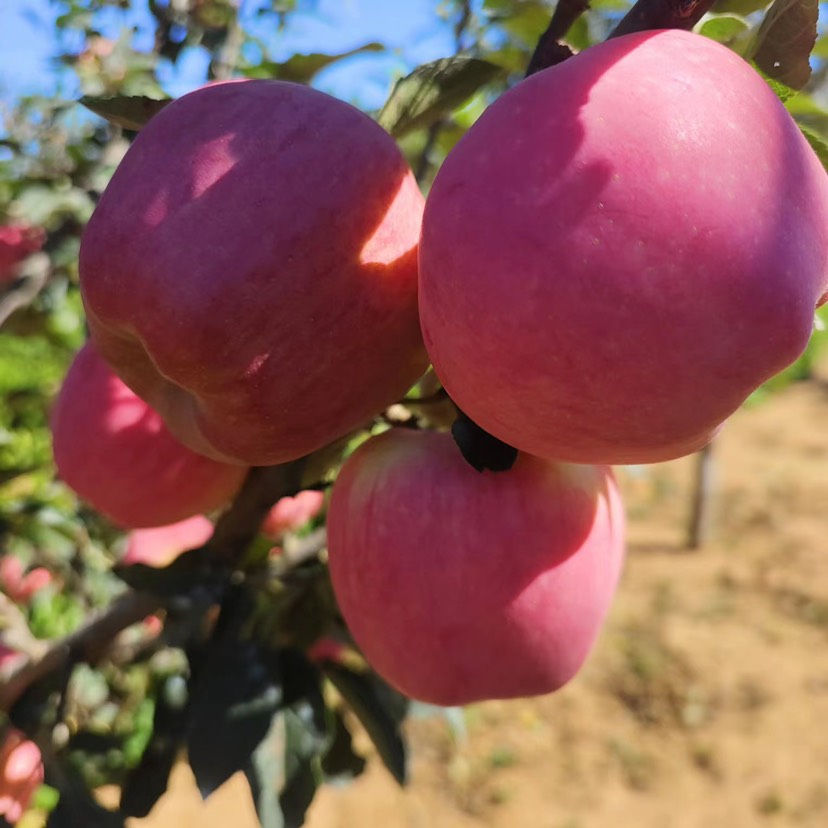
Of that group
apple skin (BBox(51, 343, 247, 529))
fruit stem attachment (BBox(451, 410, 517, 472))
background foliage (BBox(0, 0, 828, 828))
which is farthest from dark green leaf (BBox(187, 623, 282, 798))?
fruit stem attachment (BBox(451, 410, 517, 472))

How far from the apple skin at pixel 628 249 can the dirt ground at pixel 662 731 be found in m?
2.35

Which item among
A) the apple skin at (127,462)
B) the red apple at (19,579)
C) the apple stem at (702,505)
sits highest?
the apple skin at (127,462)

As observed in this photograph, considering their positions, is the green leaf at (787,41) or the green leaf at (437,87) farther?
the green leaf at (437,87)

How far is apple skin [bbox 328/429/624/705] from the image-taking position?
24.2 inches

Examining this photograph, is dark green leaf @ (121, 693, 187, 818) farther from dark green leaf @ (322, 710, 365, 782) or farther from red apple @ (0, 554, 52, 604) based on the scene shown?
red apple @ (0, 554, 52, 604)

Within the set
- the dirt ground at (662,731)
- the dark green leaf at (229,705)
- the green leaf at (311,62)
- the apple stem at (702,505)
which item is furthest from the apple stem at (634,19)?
the apple stem at (702,505)

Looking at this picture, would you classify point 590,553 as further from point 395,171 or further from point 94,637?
point 94,637

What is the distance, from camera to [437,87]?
24.4 inches

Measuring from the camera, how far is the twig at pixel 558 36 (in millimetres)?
536

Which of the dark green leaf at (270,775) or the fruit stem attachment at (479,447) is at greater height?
the fruit stem attachment at (479,447)

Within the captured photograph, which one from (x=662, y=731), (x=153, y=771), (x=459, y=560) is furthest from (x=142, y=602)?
(x=662, y=731)

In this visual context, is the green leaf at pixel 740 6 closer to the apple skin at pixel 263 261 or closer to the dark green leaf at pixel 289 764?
the apple skin at pixel 263 261

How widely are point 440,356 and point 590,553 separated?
0.28 metres

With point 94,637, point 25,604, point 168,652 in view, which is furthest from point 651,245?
point 25,604
